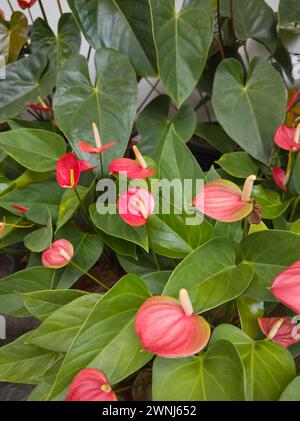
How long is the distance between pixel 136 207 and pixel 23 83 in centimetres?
61

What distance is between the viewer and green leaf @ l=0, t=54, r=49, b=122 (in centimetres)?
97

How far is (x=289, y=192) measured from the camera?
85 cm

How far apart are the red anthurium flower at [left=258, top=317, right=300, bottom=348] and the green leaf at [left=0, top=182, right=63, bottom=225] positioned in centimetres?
43

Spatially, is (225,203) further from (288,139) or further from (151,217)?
(288,139)

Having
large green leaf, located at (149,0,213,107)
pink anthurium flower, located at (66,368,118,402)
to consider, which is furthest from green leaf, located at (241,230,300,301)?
large green leaf, located at (149,0,213,107)

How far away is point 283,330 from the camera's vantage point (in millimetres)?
564

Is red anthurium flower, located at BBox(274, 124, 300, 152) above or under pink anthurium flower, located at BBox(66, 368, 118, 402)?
above

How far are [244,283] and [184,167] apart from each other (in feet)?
0.72

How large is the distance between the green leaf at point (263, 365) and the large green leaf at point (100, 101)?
405mm

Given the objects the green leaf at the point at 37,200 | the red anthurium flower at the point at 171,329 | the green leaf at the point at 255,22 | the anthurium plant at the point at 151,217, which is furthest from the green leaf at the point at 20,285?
the green leaf at the point at 255,22

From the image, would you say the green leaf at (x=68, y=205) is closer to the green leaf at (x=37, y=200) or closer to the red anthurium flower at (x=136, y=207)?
the green leaf at (x=37, y=200)

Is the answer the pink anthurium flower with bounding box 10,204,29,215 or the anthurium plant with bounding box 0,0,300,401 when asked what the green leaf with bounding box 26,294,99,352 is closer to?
the anthurium plant with bounding box 0,0,300,401
